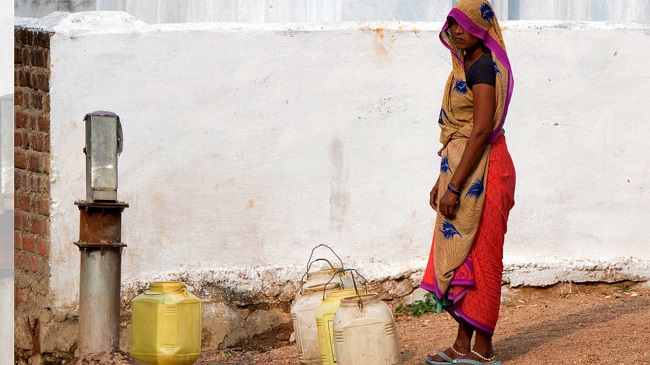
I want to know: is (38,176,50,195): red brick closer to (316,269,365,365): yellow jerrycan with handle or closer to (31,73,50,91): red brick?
(31,73,50,91): red brick

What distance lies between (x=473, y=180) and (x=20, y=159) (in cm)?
299

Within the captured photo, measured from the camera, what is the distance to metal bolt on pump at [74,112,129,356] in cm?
480

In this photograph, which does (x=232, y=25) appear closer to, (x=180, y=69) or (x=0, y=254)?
(x=180, y=69)

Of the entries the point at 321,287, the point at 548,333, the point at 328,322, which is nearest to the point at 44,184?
the point at 321,287

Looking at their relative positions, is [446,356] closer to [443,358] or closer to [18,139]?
[443,358]

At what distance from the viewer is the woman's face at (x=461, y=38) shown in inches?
185

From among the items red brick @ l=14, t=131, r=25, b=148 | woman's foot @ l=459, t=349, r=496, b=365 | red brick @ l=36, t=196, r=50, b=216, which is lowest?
woman's foot @ l=459, t=349, r=496, b=365

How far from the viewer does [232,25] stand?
632cm

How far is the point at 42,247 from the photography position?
20.4 ft

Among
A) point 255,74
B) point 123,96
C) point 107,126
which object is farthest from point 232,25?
point 107,126

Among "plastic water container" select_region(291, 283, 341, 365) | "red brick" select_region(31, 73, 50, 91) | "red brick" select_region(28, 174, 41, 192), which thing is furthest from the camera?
"red brick" select_region(28, 174, 41, 192)

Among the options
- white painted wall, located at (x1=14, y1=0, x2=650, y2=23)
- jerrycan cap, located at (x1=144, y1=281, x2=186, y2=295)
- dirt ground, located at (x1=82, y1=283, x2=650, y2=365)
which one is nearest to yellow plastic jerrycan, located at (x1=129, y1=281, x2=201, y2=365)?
jerrycan cap, located at (x1=144, y1=281, x2=186, y2=295)

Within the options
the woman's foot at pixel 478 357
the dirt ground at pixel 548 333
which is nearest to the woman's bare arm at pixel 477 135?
the woman's foot at pixel 478 357

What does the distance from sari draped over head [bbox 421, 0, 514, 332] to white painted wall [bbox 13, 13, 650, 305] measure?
1.57 m
